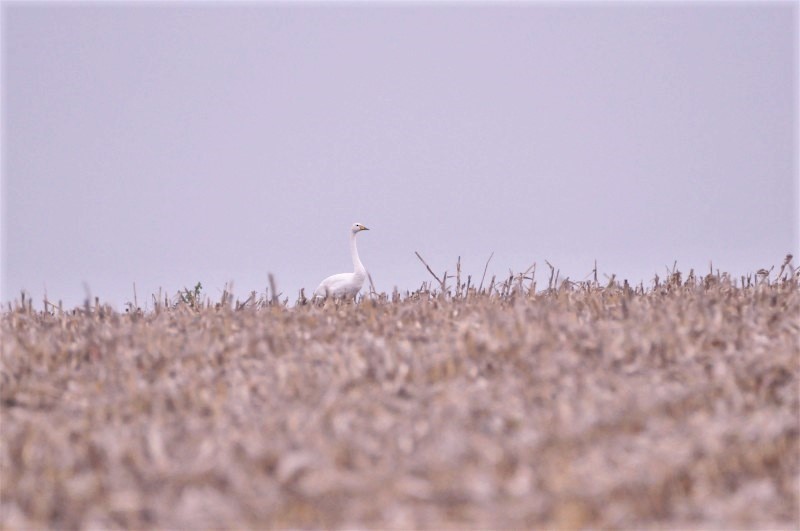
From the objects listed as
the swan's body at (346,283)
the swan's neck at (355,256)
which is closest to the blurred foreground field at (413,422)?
the swan's body at (346,283)

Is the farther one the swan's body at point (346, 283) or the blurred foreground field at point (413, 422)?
the swan's body at point (346, 283)

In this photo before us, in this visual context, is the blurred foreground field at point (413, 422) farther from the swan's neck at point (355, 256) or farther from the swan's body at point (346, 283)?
the swan's neck at point (355, 256)

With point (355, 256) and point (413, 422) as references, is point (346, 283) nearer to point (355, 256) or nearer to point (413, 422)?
point (355, 256)

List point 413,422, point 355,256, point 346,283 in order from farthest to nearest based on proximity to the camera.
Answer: point 355,256 → point 346,283 → point 413,422

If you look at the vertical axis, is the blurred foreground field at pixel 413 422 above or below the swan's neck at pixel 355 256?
below

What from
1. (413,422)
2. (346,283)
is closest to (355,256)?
(346,283)

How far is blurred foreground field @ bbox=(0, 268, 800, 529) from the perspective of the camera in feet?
16.8

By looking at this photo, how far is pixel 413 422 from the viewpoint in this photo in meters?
5.99

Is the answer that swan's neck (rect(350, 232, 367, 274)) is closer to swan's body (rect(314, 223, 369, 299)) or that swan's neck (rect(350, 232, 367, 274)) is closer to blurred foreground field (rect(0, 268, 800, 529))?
swan's body (rect(314, 223, 369, 299))

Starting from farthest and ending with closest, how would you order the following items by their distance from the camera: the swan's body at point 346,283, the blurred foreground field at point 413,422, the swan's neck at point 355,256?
the swan's neck at point 355,256, the swan's body at point 346,283, the blurred foreground field at point 413,422

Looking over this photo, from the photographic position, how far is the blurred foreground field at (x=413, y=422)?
16.8 feet

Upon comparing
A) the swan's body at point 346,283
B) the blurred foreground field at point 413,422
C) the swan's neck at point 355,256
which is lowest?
the blurred foreground field at point 413,422

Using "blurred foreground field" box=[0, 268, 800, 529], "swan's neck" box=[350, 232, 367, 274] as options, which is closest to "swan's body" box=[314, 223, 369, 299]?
"swan's neck" box=[350, 232, 367, 274]

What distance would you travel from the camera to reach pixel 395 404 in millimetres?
6430
